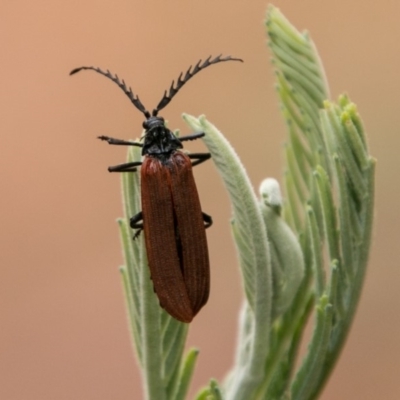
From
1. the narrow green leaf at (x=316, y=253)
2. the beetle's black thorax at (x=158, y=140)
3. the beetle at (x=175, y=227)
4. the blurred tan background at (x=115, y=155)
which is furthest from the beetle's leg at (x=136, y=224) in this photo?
the blurred tan background at (x=115, y=155)

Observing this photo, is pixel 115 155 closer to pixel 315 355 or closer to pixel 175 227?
pixel 175 227

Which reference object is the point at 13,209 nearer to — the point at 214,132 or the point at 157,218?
the point at 157,218

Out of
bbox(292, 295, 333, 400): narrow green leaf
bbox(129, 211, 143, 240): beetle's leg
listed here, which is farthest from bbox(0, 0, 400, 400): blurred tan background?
bbox(292, 295, 333, 400): narrow green leaf

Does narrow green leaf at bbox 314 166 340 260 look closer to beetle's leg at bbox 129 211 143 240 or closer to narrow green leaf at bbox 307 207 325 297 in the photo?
narrow green leaf at bbox 307 207 325 297

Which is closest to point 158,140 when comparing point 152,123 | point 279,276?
point 152,123

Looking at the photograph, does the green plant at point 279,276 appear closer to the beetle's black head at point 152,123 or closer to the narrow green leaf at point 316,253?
the narrow green leaf at point 316,253
